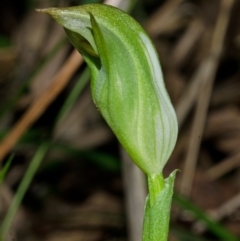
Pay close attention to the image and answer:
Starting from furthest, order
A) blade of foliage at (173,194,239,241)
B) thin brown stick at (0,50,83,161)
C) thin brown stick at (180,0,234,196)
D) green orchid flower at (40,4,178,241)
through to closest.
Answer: thin brown stick at (180,0,234,196), blade of foliage at (173,194,239,241), thin brown stick at (0,50,83,161), green orchid flower at (40,4,178,241)

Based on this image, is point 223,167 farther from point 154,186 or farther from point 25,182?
point 154,186

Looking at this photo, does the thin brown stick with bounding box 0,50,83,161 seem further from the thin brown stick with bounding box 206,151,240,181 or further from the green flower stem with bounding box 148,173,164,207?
the thin brown stick with bounding box 206,151,240,181

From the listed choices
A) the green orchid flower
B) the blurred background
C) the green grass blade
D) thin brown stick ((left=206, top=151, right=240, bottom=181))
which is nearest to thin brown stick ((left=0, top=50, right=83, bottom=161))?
the green grass blade

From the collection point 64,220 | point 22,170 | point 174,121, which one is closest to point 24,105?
point 22,170

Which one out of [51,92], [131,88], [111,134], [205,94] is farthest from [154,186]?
[111,134]

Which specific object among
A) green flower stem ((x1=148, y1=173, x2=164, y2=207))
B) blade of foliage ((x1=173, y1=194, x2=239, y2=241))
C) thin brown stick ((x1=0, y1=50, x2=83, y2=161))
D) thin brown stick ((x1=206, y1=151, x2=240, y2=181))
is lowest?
thin brown stick ((x1=206, y1=151, x2=240, y2=181))

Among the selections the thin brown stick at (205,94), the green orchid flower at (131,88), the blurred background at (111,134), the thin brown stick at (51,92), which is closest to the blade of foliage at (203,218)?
the blurred background at (111,134)
